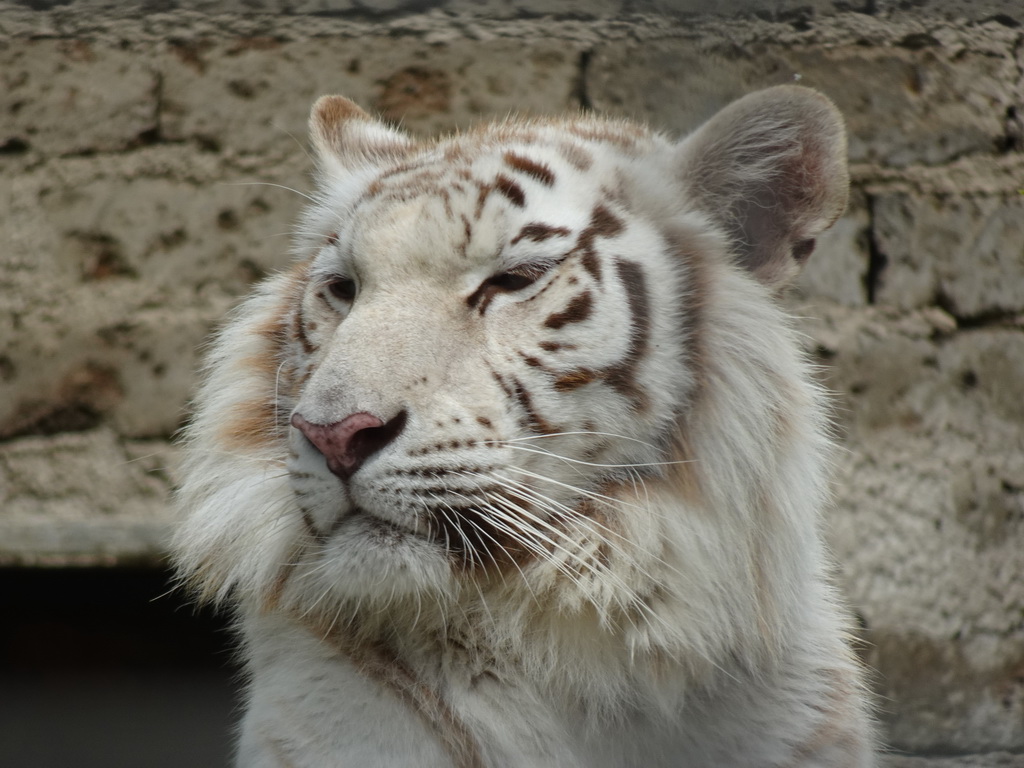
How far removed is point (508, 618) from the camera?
160cm

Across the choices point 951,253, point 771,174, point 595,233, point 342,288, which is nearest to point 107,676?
point 342,288

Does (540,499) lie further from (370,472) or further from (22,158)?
(22,158)

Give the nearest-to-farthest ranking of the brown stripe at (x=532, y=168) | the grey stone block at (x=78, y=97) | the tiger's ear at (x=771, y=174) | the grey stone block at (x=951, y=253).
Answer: the tiger's ear at (x=771, y=174), the brown stripe at (x=532, y=168), the grey stone block at (x=951, y=253), the grey stone block at (x=78, y=97)

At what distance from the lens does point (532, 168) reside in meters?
1.78

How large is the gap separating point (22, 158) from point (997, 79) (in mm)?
2523

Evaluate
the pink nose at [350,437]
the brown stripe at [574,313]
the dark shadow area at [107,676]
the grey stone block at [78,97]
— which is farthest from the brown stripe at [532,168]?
the grey stone block at [78,97]

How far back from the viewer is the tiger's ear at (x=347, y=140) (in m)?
2.11

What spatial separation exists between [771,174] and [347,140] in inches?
34.7

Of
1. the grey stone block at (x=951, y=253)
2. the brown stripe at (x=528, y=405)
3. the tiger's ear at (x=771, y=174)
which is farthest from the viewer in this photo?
the grey stone block at (x=951, y=253)

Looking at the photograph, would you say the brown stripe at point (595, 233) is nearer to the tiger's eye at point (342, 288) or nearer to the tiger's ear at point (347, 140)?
the tiger's eye at point (342, 288)

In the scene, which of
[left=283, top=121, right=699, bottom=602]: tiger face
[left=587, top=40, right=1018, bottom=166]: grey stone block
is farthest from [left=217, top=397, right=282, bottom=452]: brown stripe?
[left=587, top=40, right=1018, bottom=166]: grey stone block

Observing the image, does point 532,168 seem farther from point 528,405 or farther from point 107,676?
point 107,676

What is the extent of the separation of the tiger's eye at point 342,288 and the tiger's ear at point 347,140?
0.39 meters

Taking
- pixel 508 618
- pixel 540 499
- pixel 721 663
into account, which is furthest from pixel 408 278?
pixel 721 663
